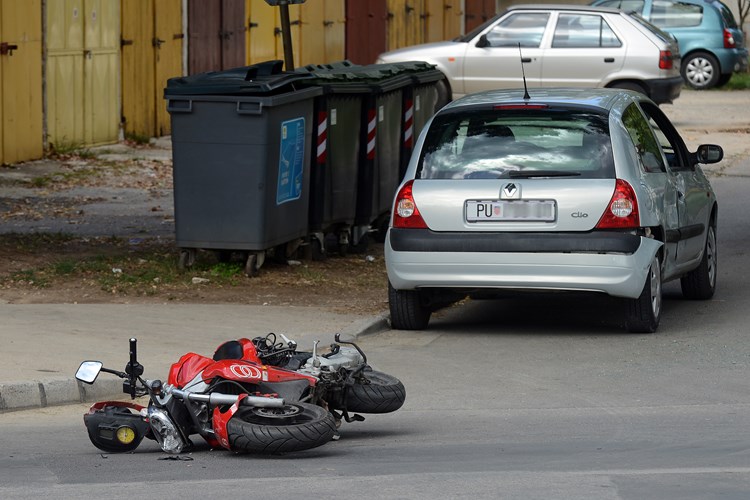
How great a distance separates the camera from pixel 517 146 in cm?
947

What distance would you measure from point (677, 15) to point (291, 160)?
22.2 metres

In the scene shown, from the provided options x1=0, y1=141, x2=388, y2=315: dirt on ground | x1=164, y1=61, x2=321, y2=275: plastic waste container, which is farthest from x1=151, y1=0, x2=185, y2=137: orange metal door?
x1=164, y1=61, x2=321, y2=275: plastic waste container

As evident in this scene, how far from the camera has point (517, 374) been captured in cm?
857

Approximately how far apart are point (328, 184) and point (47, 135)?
310 inches

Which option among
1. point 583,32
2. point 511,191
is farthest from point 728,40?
point 511,191

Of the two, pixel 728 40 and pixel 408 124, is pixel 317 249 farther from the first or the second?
pixel 728 40

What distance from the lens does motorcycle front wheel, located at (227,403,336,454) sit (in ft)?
20.5

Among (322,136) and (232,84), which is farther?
(322,136)

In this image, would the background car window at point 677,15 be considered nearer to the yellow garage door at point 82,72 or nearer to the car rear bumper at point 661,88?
the car rear bumper at point 661,88

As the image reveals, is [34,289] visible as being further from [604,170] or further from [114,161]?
[114,161]

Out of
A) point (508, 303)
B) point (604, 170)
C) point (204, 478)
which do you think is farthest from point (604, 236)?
point (204, 478)

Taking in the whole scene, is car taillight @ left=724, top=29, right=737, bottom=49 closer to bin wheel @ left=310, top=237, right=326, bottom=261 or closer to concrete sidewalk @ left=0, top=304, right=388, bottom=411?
bin wheel @ left=310, top=237, right=326, bottom=261

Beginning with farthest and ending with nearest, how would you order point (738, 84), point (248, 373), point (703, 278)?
point (738, 84)
point (703, 278)
point (248, 373)

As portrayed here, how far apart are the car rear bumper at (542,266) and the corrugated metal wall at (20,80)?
1020cm
